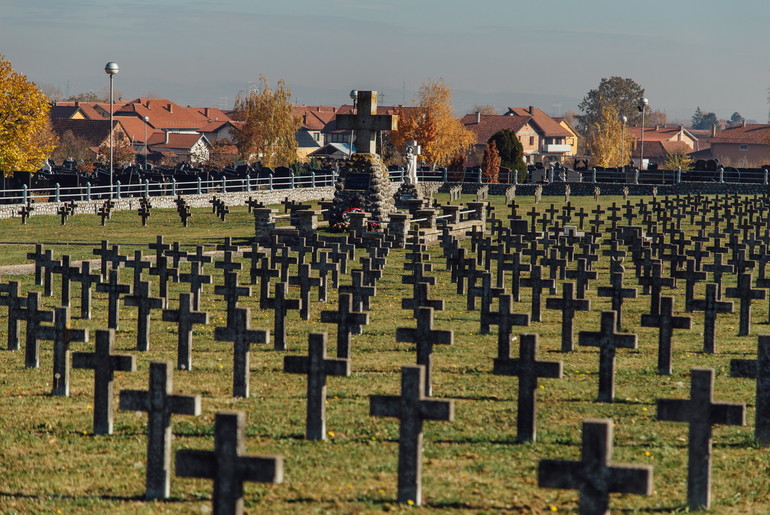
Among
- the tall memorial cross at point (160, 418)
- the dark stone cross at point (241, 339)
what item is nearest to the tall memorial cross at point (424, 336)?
the dark stone cross at point (241, 339)

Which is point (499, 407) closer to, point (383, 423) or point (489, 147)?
point (383, 423)

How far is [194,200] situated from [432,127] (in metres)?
41.9

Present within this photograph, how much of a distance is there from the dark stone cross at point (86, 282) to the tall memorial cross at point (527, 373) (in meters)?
9.81

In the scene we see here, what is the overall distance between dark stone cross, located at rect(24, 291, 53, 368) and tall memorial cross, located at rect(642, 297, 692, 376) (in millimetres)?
7203

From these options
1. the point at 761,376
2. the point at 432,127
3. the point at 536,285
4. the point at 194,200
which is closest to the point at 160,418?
the point at 761,376

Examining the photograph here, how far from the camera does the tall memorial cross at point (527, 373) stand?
10.4 metres

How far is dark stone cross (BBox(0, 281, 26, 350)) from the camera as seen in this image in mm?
15117

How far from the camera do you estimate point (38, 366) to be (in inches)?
585

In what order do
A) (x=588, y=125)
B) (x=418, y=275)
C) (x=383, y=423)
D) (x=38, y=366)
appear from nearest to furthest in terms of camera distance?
(x=383, y=423) → (x=38, y=366) → (x=418, y=275) → (x=588, y=125)

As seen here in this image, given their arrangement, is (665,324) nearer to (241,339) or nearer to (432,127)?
(241,339)

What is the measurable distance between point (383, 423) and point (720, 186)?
57.4 m

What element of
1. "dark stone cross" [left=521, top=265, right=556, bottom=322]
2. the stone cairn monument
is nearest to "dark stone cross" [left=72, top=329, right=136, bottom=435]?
"dark stone cross" [left=521, top=265, right=556, bottom=322]

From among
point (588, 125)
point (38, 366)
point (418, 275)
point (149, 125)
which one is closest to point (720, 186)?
point (418, 275)

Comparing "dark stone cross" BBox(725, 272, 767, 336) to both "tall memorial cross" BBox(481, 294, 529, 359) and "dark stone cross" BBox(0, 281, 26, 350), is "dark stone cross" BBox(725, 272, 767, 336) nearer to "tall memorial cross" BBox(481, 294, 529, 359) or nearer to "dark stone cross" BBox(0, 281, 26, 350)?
"tall memorial cross" BBox(481, 294, 529, 359)
